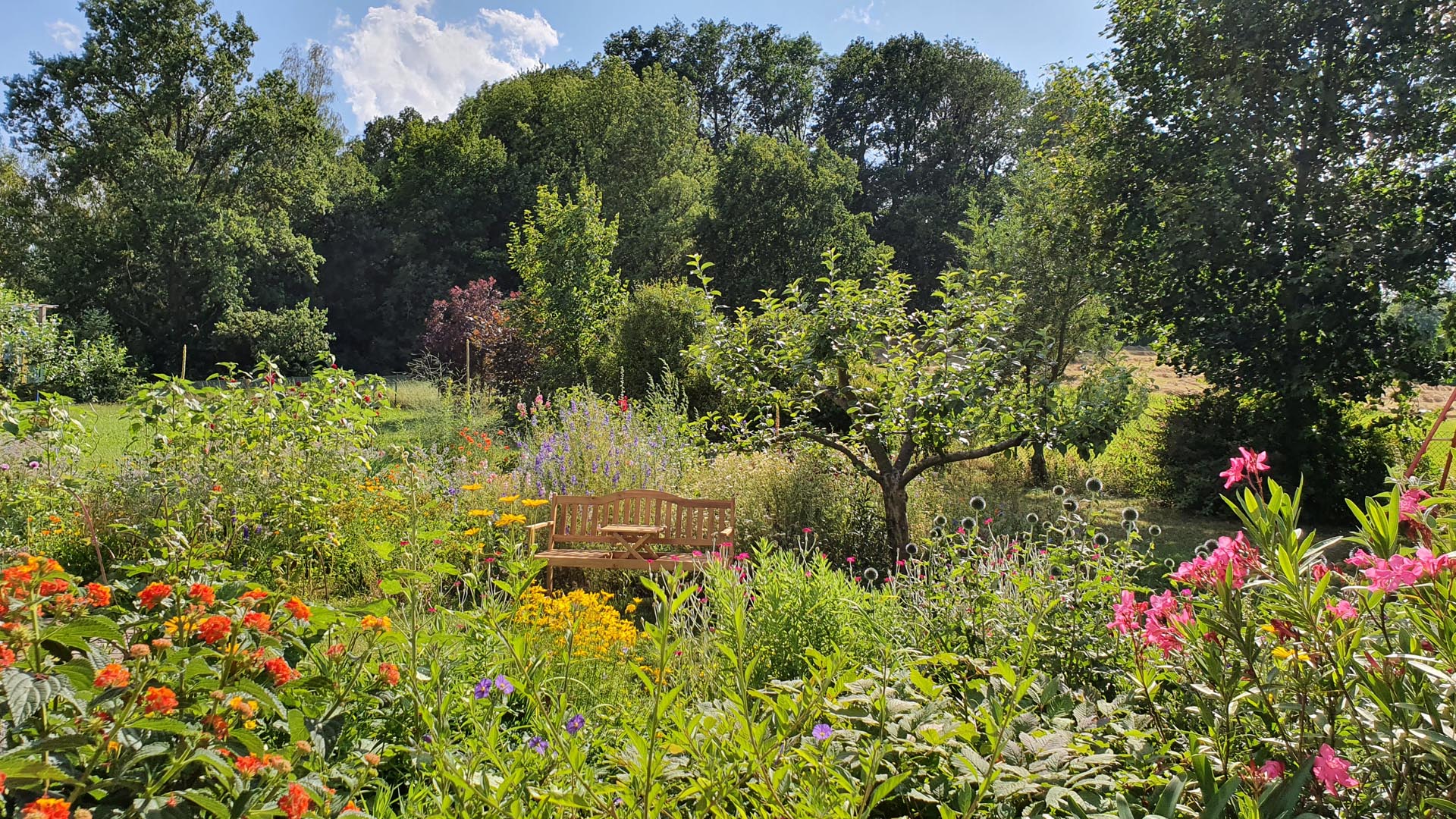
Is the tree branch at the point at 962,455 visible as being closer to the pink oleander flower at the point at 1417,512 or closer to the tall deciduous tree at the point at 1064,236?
the tall deciduous tree at the point at 1064,236

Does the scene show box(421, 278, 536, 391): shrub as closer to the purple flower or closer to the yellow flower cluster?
the yellow flower cluster

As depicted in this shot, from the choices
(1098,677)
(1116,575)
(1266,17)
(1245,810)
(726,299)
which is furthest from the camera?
(726,299)

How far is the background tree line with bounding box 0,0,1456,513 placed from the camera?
687 cm

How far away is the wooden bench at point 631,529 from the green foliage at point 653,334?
18.2 feet

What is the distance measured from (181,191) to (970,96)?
2360 cm

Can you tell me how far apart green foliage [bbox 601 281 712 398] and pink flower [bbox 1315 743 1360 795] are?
9.76 metres

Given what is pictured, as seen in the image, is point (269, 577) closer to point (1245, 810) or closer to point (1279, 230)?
point (1245, 810)

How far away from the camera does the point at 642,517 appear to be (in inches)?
206

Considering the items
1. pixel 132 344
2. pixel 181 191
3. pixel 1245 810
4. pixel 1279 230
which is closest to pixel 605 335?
pixel 1279 230

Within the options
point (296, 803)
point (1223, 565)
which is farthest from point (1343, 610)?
point (296, 803)

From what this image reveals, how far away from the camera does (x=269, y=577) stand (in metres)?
3.60

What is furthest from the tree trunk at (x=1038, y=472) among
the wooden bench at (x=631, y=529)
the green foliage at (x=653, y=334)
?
the wooden bench at (x=631, y=529)

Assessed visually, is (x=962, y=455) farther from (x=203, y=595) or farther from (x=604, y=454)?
(x=203, y=595)

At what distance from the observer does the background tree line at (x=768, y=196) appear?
6867 millimetres
